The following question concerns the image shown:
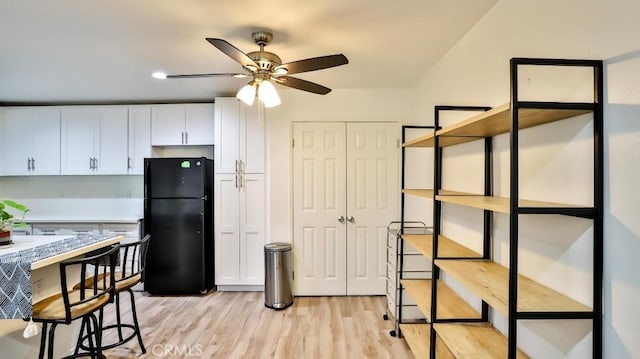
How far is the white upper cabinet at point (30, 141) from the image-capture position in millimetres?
4148

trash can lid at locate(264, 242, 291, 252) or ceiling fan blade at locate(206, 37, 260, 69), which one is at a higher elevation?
ceiling fan blade at locate(206, 37, 260, 69)

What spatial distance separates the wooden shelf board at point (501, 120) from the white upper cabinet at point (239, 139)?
7.99ft

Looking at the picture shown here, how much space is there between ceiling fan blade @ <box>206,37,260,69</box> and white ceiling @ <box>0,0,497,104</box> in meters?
0.27

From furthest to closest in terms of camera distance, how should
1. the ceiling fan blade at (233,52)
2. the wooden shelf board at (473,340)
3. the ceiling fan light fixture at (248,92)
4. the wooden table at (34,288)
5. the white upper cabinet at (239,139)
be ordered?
the white upper cabinet at (239,139) < the ceiling fan light fixture at (248,92) < the wooden table at (34,288) < the ceiling fan blade at (233,52) < the wooden shelf board at (473,340)

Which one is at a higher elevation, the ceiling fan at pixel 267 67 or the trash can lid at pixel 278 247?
the ceiling fan at pixel 267 67

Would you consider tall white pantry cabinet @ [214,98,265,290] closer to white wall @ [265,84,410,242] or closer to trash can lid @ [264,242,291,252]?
white wall @ [265,84,410,242]

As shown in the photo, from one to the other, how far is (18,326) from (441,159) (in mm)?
3170

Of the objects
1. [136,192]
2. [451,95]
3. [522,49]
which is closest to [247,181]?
[136,192]

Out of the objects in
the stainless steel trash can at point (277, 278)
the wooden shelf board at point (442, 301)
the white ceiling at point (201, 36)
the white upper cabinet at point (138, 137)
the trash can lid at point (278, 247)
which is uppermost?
the white ceiling at point (201, 36)

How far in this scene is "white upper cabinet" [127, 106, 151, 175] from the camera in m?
4.08

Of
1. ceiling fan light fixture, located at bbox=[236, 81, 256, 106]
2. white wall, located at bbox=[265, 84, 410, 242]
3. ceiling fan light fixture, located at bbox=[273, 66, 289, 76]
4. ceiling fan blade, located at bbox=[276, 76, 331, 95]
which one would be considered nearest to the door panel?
white wall, located at bbox=[265, 84, 410, 242]

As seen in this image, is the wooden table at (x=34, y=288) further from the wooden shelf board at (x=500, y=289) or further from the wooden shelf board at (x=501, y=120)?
the wooden shelf board at (x=501, y=120)

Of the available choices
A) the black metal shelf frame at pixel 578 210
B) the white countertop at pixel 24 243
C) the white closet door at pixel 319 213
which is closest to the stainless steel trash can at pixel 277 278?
the white closet door at pixel 319 213

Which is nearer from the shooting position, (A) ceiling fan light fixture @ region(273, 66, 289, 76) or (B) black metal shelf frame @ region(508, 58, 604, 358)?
(B) black metal shelf frame @ region(508, 58, 604, 358)
